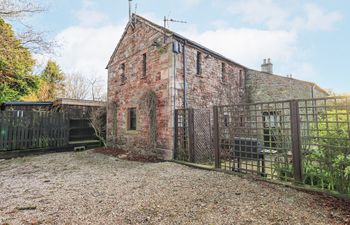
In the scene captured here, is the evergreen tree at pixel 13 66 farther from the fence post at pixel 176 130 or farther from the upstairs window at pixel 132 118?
the fence post at pixel 176 130

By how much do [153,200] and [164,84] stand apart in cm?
498

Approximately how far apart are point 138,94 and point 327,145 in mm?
7344

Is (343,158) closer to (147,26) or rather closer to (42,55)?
(147,26)

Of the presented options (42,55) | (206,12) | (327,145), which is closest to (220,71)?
(206,12)

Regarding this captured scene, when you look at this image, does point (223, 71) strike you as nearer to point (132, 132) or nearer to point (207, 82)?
point (207, 82)

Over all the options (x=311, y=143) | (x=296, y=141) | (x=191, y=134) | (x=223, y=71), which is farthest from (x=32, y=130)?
(x=311, y=143)

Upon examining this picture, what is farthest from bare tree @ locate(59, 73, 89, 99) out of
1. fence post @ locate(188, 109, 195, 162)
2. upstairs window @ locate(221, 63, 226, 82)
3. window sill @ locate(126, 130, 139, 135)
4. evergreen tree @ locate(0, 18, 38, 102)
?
fence post @ locate(188, 109, 195, 162)

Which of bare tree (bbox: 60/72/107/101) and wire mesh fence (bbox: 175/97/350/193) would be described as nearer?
wire mesh fence (bbox: 175/97/350/193)

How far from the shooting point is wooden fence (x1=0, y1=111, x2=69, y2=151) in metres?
8.26

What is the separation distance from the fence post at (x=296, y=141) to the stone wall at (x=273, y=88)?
24.9 ft

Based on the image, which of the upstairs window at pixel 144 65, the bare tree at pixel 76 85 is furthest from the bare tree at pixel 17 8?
the bare tree at pixel 76 85

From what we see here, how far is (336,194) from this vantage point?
3.36 meters

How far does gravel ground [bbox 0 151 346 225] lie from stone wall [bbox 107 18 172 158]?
3015 mm

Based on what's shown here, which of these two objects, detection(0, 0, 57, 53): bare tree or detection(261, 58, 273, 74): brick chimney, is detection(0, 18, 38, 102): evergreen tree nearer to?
detection(0, 0, 57, 53): bare tree
